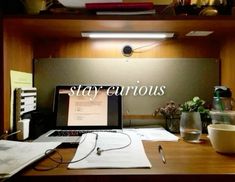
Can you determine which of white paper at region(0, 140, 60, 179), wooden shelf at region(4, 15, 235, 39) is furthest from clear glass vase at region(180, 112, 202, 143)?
white paper at region(0, 140, 60, 179)

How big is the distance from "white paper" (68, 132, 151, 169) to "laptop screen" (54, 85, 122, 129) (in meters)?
0.16

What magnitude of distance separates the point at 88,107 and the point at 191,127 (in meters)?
0.49

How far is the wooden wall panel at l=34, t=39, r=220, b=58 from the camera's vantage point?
1.30m

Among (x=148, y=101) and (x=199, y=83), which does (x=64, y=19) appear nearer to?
(x=148, y=101)

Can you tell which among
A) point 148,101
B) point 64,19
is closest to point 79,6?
point 64,19

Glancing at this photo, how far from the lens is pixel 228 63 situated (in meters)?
1.23

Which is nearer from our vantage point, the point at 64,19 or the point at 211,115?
the point at 64,19

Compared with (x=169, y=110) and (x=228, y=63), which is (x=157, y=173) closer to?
(x=169, y=110)

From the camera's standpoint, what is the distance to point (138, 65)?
129 centimetres

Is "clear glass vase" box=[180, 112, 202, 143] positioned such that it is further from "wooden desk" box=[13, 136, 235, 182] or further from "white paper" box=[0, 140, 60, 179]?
"white paper" box=[0, 140, 60, 179]

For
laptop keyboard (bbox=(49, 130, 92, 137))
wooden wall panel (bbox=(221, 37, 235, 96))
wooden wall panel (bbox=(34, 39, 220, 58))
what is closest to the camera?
laptop keyboard (bbox=(49, 130, 92, 137))
